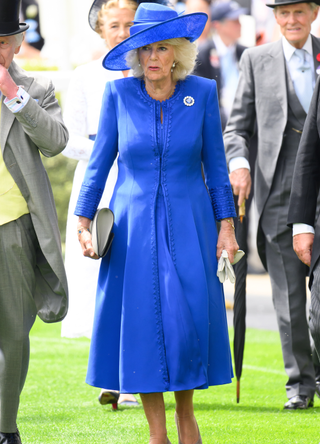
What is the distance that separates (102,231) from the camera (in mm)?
4105

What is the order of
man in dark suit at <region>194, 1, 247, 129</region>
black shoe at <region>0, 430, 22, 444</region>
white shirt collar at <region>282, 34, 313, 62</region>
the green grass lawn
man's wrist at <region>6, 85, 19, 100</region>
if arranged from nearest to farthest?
man's wrist at <region>6, 85, 19, 100</region>, black shoe at <region>0, 430, 22, 444</region>, the green grass lawn, white shirt collar at <region>282, 34, 313, 62</region>, man in dark suit at <region>194, 1, 247, 129</region>

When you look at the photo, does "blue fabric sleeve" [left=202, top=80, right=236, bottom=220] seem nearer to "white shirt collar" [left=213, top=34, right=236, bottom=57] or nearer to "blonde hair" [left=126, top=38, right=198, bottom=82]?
"blonde hair" [left=126, top=38, right=198, bottom=82]

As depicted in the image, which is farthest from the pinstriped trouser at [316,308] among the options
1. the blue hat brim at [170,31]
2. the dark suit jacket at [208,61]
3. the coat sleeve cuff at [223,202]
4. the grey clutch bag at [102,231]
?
the dark suit jacket at [208,61]

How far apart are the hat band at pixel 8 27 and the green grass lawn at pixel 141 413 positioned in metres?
2.13

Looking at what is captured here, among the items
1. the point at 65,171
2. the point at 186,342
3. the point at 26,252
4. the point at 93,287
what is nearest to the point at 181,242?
the point at 186,342

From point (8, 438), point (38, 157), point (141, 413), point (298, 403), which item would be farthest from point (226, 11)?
point (8, 438)

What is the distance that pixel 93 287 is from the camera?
5.68 m

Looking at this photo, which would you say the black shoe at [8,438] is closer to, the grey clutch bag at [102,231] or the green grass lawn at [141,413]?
the green grass lawn at [141,413]

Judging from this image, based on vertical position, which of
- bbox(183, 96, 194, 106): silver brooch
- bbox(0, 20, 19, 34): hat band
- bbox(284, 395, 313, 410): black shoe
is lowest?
bbox(284, 395, 313, 410): black shoe

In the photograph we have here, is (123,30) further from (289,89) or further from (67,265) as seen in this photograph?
(67,265)

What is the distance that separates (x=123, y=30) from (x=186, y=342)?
2478 millimetres

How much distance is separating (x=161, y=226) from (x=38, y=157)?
28.1 inches

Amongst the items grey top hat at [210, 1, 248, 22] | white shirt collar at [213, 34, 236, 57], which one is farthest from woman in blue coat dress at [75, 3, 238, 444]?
grey top hat at [210, 1, 248, 22]

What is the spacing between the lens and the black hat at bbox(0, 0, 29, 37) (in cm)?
396
